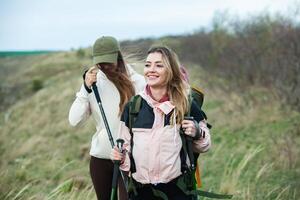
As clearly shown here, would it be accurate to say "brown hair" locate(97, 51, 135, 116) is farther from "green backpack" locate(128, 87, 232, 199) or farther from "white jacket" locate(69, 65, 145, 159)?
"green backpack" locate(128, 87, 232, 199)

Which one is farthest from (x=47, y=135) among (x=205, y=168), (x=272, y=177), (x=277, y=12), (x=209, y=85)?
(x=272, y=177)

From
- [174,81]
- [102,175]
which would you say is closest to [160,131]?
[174,81]

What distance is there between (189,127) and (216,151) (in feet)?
19.2

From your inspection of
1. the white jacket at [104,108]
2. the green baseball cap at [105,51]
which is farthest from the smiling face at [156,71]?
the white jacket at [104,108]

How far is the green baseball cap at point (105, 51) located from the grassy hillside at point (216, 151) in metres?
1.89

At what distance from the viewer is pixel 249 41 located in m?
14.1

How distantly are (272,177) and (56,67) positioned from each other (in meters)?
43.1

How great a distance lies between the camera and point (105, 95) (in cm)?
391

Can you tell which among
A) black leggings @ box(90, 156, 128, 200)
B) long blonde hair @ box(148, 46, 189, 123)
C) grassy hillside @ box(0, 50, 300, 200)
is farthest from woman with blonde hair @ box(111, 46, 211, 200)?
grassy hillside @ box(0, 50, 300, 200)

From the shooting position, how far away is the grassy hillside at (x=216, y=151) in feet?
19.8

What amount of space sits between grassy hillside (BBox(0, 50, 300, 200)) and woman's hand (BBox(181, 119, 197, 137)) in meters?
2.48

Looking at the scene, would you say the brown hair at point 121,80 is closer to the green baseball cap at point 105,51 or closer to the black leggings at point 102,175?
the green baseball cap at point 105,51

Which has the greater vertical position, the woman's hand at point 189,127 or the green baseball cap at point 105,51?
the green baseball cap at point 105,51

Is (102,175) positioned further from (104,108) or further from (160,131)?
(160,131)
